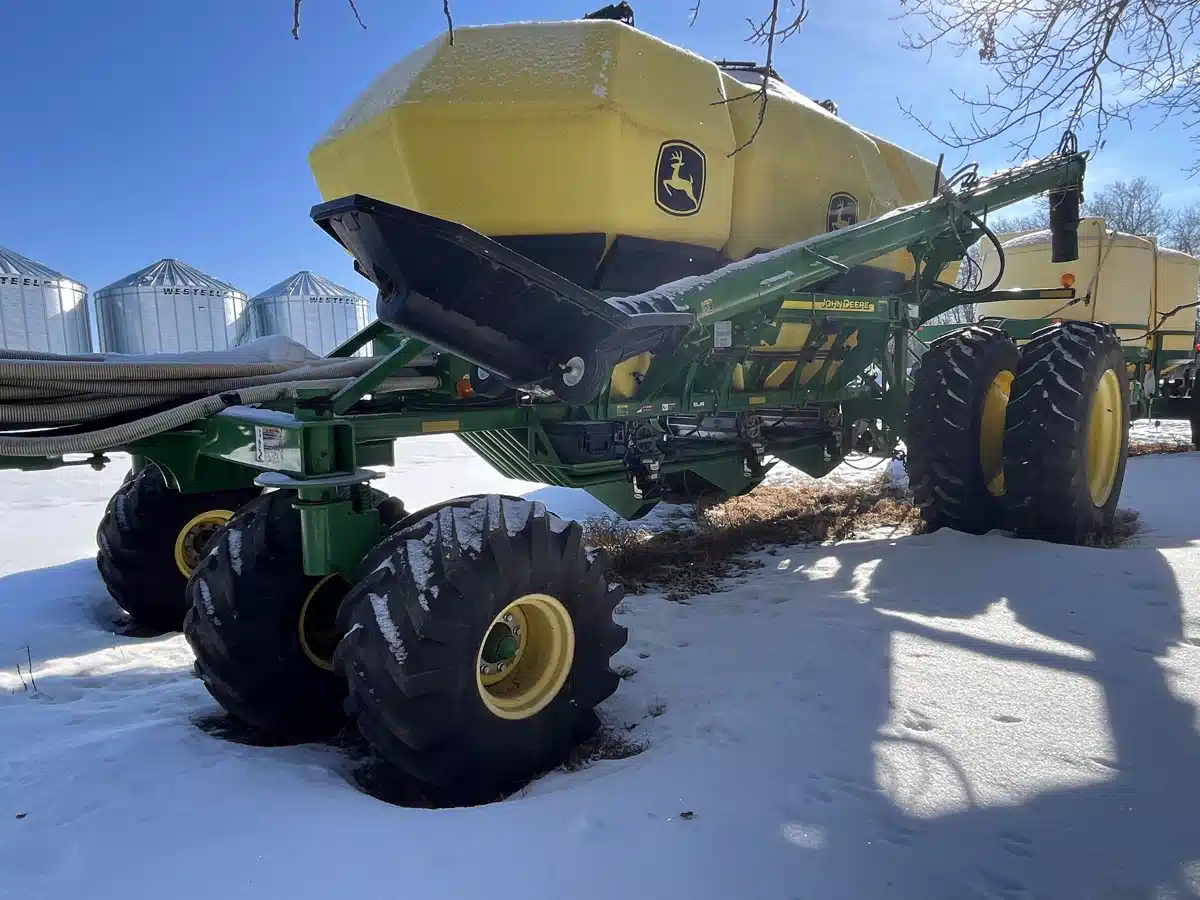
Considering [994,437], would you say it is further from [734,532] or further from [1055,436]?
[734,532]

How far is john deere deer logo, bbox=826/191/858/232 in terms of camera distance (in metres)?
5.03

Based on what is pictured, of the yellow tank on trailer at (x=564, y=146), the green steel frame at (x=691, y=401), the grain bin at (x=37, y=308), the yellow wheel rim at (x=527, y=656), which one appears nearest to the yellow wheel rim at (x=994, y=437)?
the green steel frame at (x=691, y=401)

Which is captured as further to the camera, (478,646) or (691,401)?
(691,401)

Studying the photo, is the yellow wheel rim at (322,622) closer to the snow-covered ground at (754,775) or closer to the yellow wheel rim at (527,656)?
the snow-covered ground at (754,775)

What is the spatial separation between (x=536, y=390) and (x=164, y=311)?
15551 mm

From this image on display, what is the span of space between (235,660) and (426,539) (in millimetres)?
1001

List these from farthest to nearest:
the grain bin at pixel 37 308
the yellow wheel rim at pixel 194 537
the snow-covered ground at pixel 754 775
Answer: the grain bin at pixel 37 308 → the yellow wheel rim at pixel 194 537 → the snow-covered ground at pixel 754 775

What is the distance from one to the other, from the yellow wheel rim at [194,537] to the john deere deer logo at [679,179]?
9.39ft

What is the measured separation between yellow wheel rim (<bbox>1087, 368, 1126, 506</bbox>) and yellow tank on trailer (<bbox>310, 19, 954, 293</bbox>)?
2987mm

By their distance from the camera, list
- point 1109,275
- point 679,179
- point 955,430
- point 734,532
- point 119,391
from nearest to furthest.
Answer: point 119,391, point 679,179, point 955,430, point 734,532, point 1109,275

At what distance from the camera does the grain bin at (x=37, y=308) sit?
45.4ft

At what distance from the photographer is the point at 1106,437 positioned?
5.49 m

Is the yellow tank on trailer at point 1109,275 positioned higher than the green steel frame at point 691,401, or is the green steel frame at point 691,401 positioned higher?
the yellow tank on trailer at point 1109,275

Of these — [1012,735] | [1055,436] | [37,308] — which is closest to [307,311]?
[37,308]
